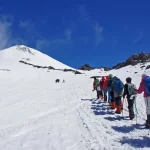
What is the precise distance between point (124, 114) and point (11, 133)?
5254 mm

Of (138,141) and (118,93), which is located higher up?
(118,93)

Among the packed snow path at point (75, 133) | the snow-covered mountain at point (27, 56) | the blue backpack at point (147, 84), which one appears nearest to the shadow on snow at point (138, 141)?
the packed snow path at point (75, 133)

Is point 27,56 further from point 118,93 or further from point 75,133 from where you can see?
point 75,133

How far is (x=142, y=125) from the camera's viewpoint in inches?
441

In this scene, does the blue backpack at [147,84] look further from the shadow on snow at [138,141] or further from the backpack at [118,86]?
the backpack at [118,86]

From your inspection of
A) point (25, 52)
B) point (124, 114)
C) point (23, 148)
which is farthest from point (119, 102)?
point (25, 52)

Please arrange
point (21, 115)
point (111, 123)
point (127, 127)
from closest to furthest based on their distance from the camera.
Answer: point (127, 127), point (111, 123), point (21, 115)

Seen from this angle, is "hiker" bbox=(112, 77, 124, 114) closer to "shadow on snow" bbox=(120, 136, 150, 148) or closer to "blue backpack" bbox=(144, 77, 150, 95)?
"blue backpack" bbox=(144, 77, 150, 95)

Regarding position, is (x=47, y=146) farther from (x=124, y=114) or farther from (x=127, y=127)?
(x=124, y=114)

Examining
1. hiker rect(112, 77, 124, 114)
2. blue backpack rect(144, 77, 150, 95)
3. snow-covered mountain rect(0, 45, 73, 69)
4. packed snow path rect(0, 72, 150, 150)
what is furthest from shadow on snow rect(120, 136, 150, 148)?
snow-covered mountain rect(0, 45, 73, 69)

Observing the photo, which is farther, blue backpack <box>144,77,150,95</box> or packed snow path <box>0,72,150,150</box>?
blue backpack <box>144,77,150,95</box>

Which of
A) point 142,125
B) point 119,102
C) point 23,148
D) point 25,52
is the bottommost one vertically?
point 23,148

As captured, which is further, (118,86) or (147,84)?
(118,86)

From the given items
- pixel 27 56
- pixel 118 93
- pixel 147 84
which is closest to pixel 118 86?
pixel 118 93
